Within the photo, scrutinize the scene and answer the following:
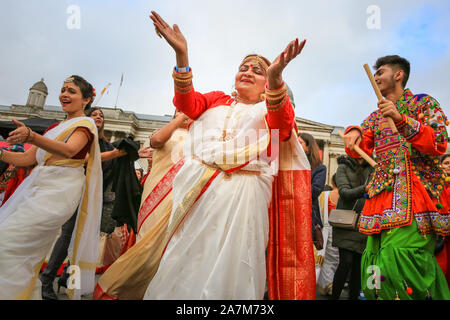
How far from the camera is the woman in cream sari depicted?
9.02 feet

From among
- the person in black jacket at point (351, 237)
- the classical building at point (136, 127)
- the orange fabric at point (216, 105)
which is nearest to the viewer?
the orange fabric at point (216, 105)

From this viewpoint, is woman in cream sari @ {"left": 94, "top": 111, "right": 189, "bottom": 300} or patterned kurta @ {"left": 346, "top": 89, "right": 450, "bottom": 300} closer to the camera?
patterned kurta @ {"left": 346, "top": 89, "right": 450, "bottom": 300}

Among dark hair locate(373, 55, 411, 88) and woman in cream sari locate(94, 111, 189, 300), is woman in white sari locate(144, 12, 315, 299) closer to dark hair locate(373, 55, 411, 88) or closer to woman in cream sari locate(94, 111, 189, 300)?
woman in cream sari locate(94, 111, 189, 300)

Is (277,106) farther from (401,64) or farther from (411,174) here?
(401,64)

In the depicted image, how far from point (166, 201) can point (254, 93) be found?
1397mm

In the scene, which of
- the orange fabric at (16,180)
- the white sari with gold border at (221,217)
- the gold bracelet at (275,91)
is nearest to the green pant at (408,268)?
the white sari with gold border at (221,217)

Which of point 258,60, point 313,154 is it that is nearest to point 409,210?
point 258,60

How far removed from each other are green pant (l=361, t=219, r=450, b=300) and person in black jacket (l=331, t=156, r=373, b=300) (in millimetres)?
1247

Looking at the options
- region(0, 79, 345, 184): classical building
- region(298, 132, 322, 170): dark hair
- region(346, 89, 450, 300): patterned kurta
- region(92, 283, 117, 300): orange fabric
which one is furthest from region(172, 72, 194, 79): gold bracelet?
region(0, 79, 345, 184): classical building

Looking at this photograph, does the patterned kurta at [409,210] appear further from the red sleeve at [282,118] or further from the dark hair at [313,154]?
the dark hair at [313,154]

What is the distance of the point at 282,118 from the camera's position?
1933 mm

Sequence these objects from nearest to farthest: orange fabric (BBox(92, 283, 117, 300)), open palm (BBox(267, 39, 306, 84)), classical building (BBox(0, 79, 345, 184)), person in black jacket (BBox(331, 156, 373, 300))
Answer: open palm (BBox(267, 39, 306, 84))
orange fabric (BBox(92, 283, 117, 300))
person in black jacket (BBox(331, 156, 373, 300))
classical building (BBox(0, 79, 345, 184))

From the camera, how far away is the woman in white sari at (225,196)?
1.74 m

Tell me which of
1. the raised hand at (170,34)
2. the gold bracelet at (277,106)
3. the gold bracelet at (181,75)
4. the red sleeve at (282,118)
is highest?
the raised hand at (170,34)
